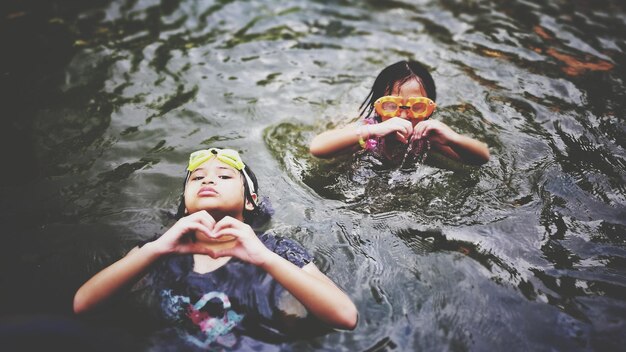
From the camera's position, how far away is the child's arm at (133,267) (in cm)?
256

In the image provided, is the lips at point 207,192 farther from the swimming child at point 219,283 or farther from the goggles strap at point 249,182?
the goggles strap at point 249,182

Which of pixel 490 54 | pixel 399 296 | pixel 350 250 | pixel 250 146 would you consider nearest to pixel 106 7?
pixel 250 146

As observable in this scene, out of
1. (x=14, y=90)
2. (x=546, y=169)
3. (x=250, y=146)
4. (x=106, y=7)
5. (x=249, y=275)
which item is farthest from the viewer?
(x=106, y=7)

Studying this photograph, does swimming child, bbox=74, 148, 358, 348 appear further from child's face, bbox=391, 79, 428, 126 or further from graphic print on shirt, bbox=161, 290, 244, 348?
child's face, bbox=391, 79, 428, 126

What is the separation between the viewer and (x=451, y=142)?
3.81m

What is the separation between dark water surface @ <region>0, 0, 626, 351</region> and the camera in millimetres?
2895

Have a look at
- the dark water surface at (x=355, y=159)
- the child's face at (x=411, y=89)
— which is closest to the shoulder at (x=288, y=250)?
the dark water surface at (x=355, y=159)

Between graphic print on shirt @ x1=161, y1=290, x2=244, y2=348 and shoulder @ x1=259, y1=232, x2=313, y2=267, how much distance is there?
0.48 m

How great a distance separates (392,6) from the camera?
9.07 metres

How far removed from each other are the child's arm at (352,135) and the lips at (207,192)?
4.82 feet

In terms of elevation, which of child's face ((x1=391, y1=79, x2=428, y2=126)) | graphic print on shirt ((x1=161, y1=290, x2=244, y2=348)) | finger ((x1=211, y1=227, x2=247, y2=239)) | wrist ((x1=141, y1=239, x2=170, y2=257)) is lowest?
graphic print on shirt ((x1=161, y1=290, x2=244, y2=348))

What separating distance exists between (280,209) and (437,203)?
1.43 metres

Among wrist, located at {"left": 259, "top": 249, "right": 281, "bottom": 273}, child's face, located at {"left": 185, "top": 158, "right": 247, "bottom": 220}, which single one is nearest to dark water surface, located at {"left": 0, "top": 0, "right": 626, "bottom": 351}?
wrist, located at {"left": 259, "top": 249, "right": 281, "bottom": 273}

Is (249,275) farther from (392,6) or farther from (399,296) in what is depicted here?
(392,6)
